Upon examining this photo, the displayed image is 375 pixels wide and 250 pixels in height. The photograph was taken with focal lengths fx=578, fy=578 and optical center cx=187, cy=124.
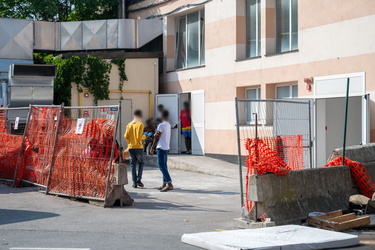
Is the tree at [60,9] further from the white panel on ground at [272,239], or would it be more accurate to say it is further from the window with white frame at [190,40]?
the white panel on ground at [272,239]

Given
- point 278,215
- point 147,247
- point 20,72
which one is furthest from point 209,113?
A: point 147,247

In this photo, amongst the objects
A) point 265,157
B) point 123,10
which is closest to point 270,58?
point 265,157

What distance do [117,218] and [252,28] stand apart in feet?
38.1

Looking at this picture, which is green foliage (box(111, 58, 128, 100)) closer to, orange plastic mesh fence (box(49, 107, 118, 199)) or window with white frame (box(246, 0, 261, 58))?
window with white frame (box(246, 0, 261, 58))

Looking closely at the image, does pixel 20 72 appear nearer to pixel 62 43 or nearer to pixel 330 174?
pixel 62 43

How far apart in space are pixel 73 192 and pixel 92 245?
452 cm

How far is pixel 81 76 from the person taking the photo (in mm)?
23016

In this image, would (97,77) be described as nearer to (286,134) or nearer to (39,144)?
(39,144)

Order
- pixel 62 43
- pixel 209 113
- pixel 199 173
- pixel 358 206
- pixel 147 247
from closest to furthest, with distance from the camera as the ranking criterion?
pixel 147 247 < pixel 358 206 < pixel 199 173 < pixel 209 113 < pixel 62 43

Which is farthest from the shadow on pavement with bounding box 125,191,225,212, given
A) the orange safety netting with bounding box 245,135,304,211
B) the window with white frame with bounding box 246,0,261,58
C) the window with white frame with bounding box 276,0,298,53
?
the window with white frame with bounding box 246,0,261,58

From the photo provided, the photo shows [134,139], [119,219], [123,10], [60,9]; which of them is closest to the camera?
[119,219]

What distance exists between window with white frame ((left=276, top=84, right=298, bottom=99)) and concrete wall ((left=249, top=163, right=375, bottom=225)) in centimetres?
714

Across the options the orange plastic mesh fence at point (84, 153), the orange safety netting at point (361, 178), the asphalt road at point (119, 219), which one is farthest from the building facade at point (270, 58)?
the orange plastic mesh fence at point (84, 153)

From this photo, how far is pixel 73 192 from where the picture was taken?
41.4ft
